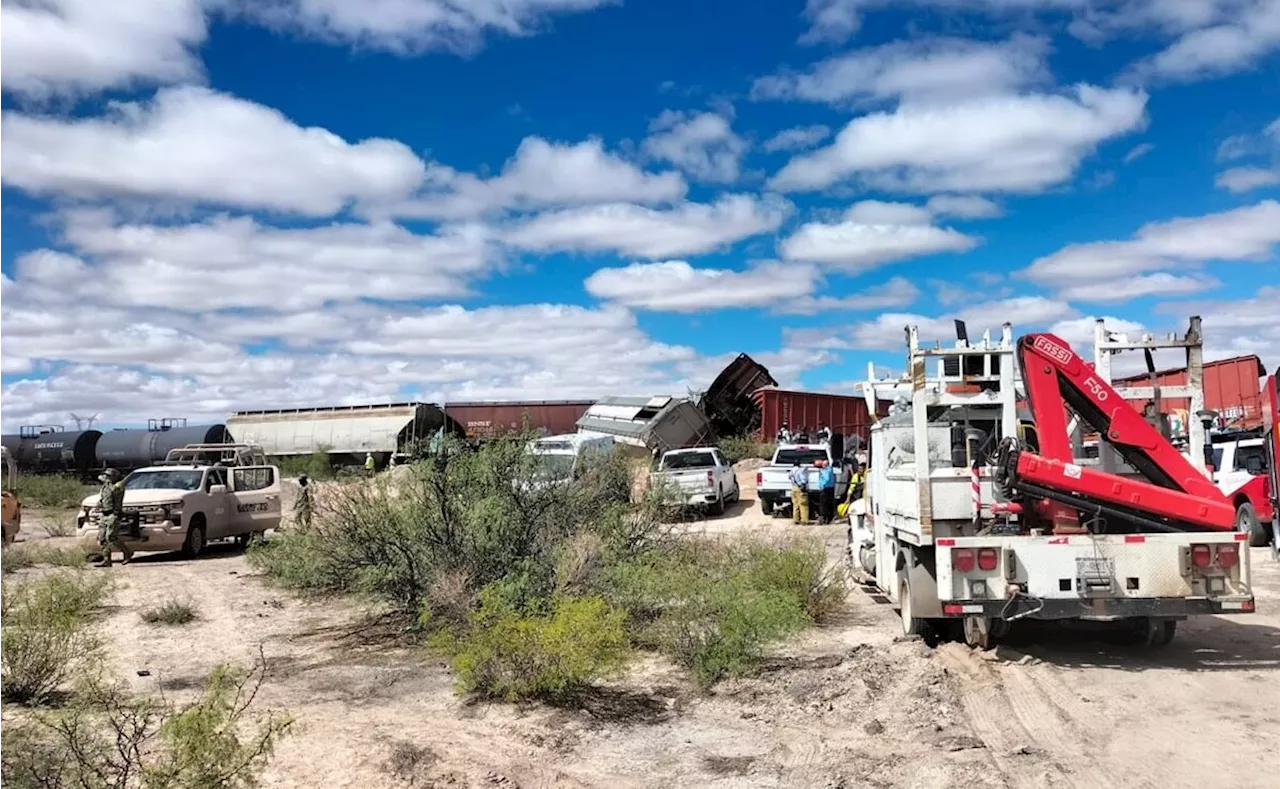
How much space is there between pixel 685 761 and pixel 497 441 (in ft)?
18.8

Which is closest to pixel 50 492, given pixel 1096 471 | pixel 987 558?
pixel 987 558

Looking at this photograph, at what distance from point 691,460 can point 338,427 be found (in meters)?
21.8

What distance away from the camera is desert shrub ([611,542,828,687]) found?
8.15 meters

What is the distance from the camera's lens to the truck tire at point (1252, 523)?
17.1m

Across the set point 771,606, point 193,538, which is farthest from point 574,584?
point 193,538

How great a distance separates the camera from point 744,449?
36.6 metres

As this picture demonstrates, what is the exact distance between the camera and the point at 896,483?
32.3 feet

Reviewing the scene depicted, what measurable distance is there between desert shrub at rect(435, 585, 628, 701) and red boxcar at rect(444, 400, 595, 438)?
34920 mm

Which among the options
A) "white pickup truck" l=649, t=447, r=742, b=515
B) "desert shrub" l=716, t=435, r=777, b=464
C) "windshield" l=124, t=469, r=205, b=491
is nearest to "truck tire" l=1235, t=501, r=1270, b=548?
"white pickup truck" l=649, t=447, r=742, b=515

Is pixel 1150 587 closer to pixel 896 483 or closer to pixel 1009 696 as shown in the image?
pixel 1009 696

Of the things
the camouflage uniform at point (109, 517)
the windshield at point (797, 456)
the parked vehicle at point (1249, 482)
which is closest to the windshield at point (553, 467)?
the camouflage uniform at point (109, 517)

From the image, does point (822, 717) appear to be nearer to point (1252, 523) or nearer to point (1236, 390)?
point (1252, 523)

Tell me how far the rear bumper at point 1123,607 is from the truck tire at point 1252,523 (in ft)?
32.5

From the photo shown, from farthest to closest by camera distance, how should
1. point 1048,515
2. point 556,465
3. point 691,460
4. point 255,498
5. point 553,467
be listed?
point 691,460
point 255,498
point 556,465
point 553,467
point 1048,515
